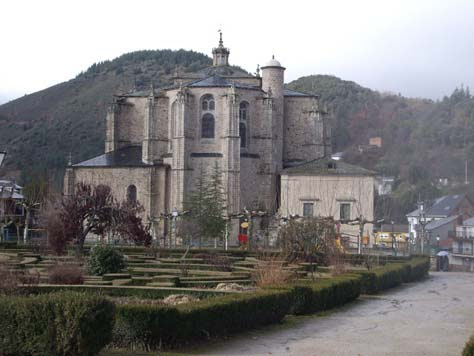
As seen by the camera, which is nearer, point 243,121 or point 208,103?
point 208,103

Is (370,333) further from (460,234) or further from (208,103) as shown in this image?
(460,234)

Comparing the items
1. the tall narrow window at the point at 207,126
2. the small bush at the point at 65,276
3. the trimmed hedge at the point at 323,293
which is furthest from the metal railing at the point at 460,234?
the small bush at the point at 65,276

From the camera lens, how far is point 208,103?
55469 mm

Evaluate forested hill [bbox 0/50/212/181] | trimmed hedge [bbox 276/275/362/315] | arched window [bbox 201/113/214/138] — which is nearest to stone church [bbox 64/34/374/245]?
arched window [bbox 201/113/214/138]

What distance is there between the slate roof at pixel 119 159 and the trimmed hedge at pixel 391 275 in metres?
25.2

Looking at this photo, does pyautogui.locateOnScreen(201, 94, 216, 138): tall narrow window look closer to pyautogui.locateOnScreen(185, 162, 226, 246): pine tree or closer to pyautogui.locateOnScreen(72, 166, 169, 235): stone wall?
pyautogui.locateOnScreen(185, 162, 226, 246): pine tree

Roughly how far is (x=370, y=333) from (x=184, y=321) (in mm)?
3968

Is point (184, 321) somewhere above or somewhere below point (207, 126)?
below

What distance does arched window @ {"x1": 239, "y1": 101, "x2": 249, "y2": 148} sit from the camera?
56156 millimetres

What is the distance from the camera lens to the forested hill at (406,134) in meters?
104

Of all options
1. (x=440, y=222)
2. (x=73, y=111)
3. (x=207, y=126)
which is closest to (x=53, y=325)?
(x=207, y=126)

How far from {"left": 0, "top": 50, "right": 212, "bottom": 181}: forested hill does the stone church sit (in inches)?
324

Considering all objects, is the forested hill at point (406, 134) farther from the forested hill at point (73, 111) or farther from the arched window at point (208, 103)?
the arched window at point (208, 103)

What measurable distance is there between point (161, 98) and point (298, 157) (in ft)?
35.7
